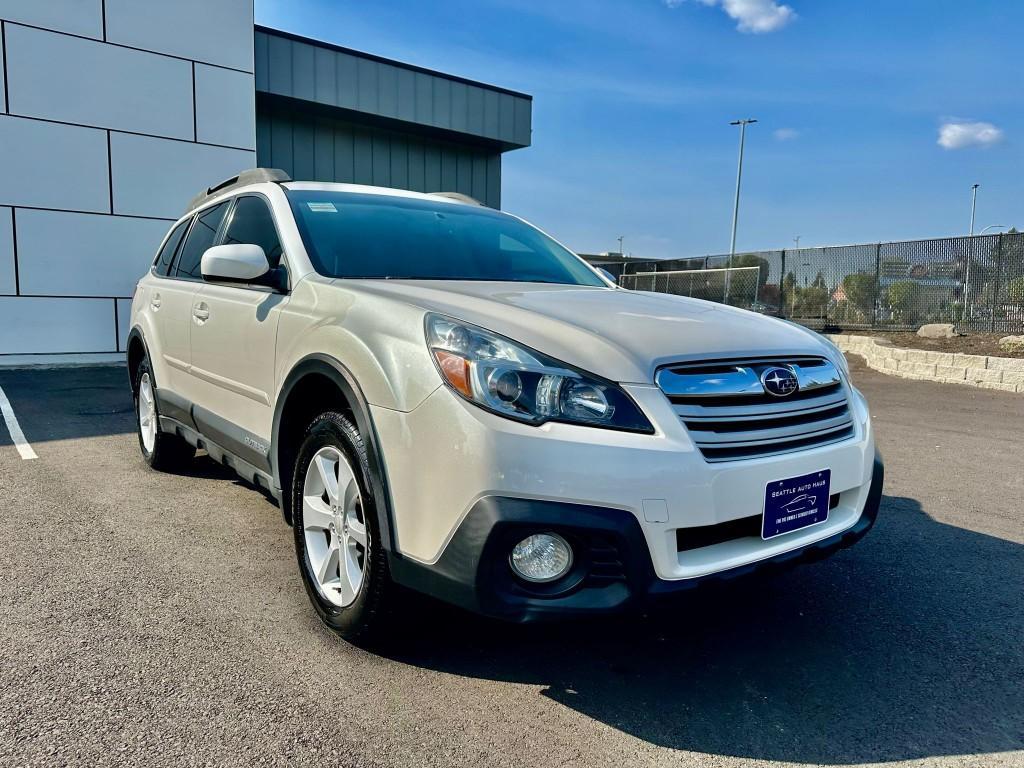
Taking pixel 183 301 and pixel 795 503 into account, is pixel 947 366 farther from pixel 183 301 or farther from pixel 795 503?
pixel 183 301

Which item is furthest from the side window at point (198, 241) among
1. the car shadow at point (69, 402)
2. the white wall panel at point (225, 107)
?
the white wall panel at point (225, 107)

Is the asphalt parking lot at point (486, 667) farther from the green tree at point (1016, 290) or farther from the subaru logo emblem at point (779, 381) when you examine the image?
the green tree at point (1016, 290)

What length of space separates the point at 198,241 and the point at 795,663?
395 cm

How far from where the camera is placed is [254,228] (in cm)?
364

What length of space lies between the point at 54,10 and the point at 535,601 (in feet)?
41.3

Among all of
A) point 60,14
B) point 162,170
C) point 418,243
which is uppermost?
point 60,14

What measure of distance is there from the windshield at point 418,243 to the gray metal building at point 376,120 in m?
8.55

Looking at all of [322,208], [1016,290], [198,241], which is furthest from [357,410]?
[1016,290]

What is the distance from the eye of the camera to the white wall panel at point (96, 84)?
10.5m

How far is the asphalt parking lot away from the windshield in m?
1.44

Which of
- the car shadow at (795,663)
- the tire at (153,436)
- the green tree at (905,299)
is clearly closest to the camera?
the car shadow at (795,663)

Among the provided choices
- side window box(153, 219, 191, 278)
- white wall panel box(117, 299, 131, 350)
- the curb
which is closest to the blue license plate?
side window box(153, 219, 191, 278)

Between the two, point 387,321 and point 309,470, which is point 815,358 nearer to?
point 387,321

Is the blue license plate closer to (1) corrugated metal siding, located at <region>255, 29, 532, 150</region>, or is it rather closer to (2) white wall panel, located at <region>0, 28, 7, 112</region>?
(2) white wall panel, located at <region>0, 28, 7, 112</region>
